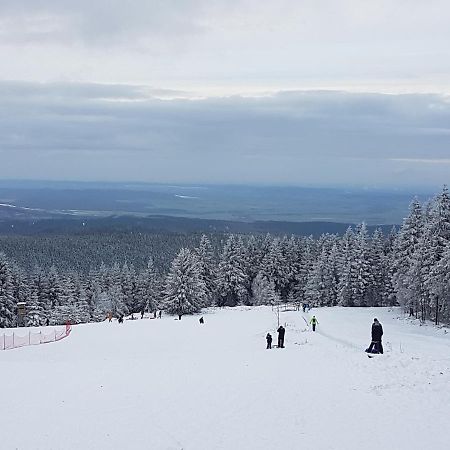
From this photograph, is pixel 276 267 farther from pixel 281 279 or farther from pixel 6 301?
pixel 6 301

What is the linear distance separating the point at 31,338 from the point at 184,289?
2154cm

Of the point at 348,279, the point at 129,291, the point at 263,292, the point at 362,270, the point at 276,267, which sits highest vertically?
the point at 362,270

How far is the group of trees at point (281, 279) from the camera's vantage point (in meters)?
46.2

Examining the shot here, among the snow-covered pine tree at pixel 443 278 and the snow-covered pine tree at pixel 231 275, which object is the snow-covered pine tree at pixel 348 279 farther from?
the snow-covered pine tree at pixel 443 278

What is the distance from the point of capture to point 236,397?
19.5 metres

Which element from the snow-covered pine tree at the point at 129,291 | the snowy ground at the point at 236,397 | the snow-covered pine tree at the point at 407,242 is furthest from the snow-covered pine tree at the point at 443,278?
the snow-covered pine tree at the point at 129,291

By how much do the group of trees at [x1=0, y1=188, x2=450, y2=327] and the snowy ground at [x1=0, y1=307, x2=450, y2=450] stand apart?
639 inches

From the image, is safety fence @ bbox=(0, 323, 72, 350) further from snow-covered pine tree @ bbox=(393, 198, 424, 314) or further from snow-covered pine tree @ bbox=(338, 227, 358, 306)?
snow-covered pine tree @ bbox=(338, 227, 358, 306)

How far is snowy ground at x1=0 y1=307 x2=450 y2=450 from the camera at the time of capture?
15.7m

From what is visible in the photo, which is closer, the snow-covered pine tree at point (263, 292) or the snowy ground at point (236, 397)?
the snowy ground at point (236, 397)

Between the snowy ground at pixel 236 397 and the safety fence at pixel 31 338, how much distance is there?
5764mm

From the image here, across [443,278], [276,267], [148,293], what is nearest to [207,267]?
[148,293]

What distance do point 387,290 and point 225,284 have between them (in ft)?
66.8

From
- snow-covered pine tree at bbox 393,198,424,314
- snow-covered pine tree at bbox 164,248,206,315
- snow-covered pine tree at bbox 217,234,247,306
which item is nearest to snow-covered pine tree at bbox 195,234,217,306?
snow-covered pine tree at bbox 217,234,247,306
